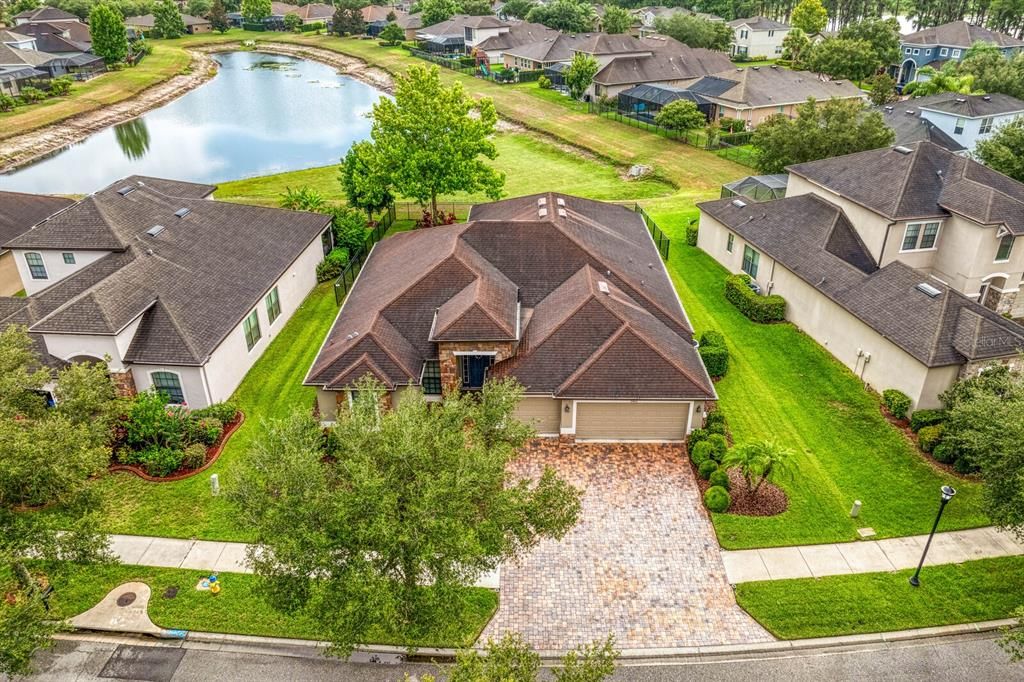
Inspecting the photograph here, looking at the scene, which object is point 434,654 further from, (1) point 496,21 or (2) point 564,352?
(1) point 496,21

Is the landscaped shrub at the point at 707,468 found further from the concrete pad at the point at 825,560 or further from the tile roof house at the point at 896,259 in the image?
the tile roof house at the point at 896,259

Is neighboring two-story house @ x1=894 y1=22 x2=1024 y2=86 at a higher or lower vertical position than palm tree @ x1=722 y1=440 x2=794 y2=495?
higher

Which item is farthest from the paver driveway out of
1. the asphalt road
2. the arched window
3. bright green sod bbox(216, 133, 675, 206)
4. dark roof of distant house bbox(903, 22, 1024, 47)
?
dark roof of distant house bbox(903, 22, 1024, 47)

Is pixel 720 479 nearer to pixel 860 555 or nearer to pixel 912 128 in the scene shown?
pixel 860 555

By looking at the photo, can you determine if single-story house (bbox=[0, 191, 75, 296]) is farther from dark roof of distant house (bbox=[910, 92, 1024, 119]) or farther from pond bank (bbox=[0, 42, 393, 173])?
dark roof of distant house (bbox=[910, 92, 1024, 119])

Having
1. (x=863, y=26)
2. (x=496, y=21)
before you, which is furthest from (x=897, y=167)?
(x=496, y=21)

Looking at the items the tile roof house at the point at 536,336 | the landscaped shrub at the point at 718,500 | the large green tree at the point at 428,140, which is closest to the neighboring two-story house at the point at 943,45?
the large green tree at the point at 428,140
